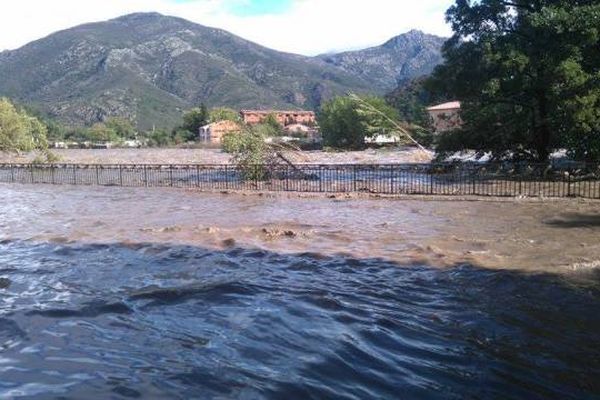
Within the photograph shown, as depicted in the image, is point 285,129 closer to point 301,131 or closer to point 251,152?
point 301,131

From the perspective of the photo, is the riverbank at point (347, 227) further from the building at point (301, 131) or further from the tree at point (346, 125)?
the building at point (301, 131)

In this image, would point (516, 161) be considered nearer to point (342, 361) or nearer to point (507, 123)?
point (507, 123)

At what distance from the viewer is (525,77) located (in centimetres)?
2973

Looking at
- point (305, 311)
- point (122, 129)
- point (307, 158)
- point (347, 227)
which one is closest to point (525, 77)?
point (347, 227)

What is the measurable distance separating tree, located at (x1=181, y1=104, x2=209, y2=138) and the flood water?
128838mm

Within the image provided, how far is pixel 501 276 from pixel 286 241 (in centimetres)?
620

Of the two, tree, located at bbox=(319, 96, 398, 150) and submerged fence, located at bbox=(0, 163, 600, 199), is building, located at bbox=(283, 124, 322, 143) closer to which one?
tree, located at bbox=(319, 96, 398, 150)

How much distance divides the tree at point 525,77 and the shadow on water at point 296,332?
60.2 ft

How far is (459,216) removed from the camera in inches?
777

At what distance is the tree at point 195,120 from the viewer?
145 meters

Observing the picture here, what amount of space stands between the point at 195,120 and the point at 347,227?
133 metres

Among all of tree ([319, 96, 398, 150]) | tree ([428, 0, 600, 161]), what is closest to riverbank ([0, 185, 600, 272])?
tree ([428, 0, 600, 161])

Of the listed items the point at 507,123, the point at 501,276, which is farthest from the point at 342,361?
the point at 507,123

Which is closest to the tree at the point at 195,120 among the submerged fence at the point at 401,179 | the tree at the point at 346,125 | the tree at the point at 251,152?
the tree at the point at 346,125
